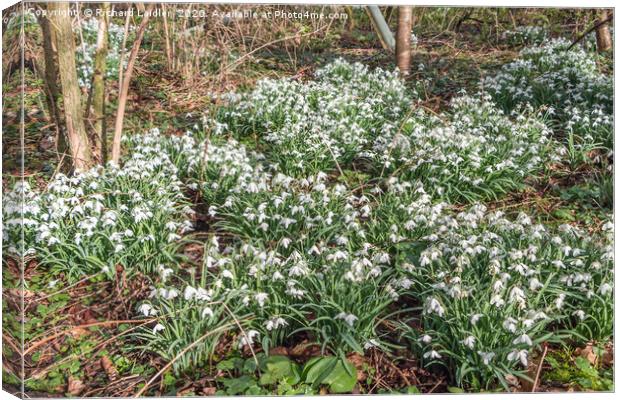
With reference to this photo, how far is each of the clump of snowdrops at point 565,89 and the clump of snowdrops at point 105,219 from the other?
197 cm

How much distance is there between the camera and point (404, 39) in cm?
421

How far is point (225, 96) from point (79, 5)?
899 mm

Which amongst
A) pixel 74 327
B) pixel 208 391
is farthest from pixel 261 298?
pixel 74 327

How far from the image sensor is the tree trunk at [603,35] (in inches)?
162

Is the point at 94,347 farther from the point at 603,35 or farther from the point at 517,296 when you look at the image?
the point at 603,35

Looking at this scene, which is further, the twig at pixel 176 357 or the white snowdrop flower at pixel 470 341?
the twig at pixel 176 357

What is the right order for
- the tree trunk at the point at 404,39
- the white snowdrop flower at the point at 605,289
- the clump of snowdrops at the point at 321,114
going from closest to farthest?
the white snowdrop flower at the point at 605,289
the tree trunk at the point at 404,39
the clump of snowdrops at the point at 321,114

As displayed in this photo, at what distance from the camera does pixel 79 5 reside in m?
3.73

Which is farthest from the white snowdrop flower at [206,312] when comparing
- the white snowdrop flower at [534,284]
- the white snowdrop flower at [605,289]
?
the white snowdrop flower at [605,289]

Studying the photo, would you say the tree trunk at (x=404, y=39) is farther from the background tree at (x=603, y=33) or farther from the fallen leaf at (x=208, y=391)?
the fallen leaf at (x=208, y=391)

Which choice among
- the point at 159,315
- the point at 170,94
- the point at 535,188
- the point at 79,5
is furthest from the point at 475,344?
the point at 79,5

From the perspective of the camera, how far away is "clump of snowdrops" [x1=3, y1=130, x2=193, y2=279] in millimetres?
3838

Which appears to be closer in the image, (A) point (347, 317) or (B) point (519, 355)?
(B) point (519, 355)

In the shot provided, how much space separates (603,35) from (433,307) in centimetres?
186
